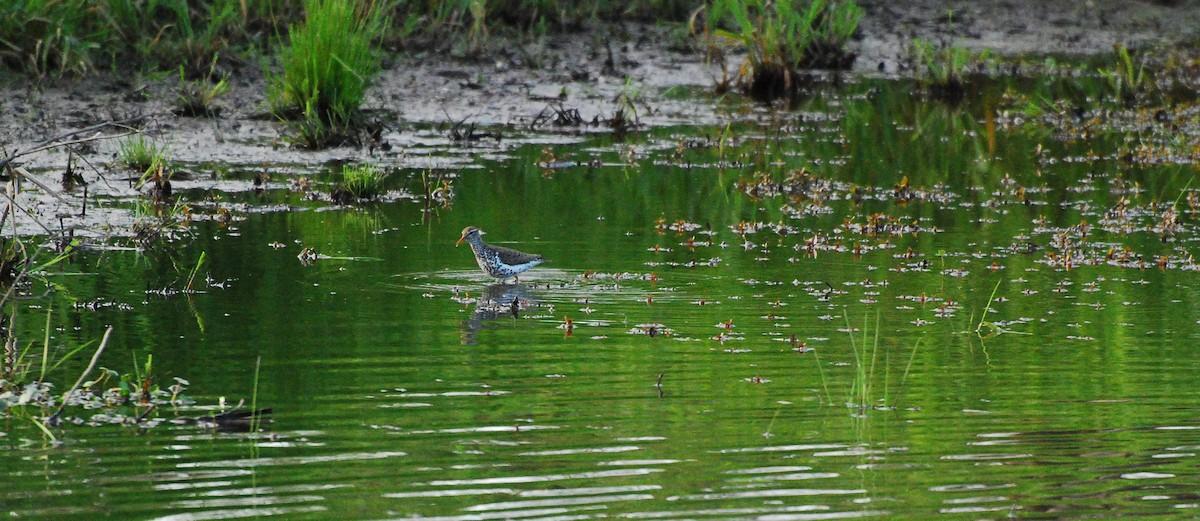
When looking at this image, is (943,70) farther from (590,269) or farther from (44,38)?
(590,269)

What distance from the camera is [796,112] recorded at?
16578 millimetres

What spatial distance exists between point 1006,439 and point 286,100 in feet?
28.7

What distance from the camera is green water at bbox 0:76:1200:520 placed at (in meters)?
5.47

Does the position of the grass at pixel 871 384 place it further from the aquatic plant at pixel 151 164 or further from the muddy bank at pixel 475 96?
the aquatic plant at pixel 151 164

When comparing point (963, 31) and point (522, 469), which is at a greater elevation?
point (963, 31)

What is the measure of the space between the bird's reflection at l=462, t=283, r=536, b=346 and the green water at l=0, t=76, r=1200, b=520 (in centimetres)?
3

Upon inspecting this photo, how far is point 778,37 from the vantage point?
1697 centimetres

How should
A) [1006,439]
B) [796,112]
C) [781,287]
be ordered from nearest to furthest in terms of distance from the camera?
[1006,439], [781,287], [796,112]

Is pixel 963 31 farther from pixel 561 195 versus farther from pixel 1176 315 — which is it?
pixel 1176 315

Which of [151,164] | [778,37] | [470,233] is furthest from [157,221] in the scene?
[778,37]

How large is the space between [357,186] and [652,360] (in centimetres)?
485

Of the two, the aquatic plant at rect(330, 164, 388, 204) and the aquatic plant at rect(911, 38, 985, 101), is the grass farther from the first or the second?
the aquatic plant at rect(911, 38, 985, 101)

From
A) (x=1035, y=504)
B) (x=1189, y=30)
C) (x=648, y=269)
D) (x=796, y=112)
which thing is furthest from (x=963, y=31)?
(x=1035, y=504)

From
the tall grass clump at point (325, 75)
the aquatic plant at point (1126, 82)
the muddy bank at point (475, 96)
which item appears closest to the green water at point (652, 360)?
the muddy bank at point (475, 96)
